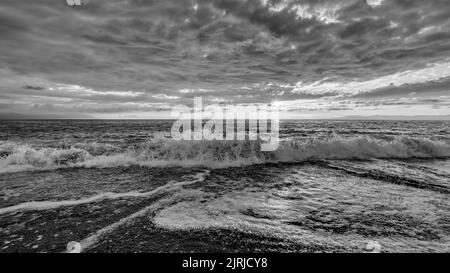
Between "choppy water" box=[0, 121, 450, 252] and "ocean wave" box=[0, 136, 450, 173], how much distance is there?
87 mm

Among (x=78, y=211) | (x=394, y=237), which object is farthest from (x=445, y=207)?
(x=78, y=211)

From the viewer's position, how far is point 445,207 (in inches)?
221

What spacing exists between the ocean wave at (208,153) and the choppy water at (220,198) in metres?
0.09

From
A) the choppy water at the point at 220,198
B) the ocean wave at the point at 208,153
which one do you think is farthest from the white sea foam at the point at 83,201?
the ocean wave at the point at 208,153

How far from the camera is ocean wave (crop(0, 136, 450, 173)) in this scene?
10.6m

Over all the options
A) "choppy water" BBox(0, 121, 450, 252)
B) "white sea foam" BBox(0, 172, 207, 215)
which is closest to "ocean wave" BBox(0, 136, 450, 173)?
"choppy water" BBox(0, 121, 450, 252)

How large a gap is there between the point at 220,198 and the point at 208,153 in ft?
19.7

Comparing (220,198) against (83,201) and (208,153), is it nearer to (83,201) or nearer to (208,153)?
(83,201)

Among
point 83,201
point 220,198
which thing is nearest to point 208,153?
point 220,198

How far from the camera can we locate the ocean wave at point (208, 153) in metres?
10.6

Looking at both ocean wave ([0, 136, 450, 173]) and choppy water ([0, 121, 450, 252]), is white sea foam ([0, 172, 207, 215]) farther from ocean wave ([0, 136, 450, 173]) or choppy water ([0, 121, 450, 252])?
ocean wave ([0, 136, 450, 173])

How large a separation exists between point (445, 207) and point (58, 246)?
845 centimetres
